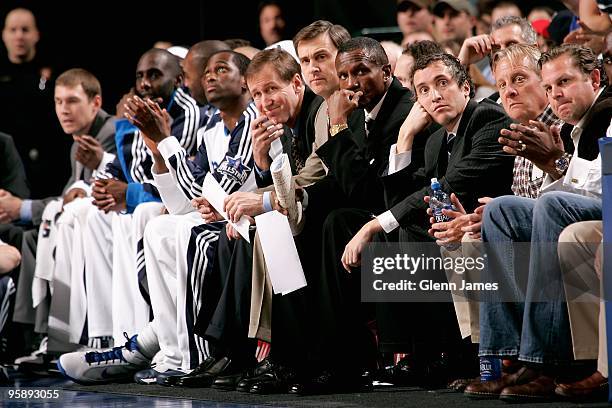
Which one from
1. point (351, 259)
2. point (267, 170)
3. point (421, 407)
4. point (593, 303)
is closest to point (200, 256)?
point (267, 170)

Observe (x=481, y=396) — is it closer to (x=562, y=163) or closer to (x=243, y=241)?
(x=562, y=163)

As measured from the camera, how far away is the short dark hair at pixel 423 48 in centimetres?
444

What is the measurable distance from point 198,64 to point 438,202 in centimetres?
201

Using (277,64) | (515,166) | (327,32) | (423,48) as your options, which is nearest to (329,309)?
(515,166)

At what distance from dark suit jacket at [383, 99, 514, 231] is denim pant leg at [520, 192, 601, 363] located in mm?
543

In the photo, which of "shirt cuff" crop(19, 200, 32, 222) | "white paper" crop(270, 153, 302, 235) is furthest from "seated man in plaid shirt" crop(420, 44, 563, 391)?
"shirt cuff" crop(19, 200, 32, 222)

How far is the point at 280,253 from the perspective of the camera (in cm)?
404

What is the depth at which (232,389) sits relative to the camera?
4258 millimetres

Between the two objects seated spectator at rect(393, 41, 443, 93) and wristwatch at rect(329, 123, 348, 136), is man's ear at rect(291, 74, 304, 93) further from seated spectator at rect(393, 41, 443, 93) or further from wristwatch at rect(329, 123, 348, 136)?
seated spectator at rect(393, 41, 443, 93)

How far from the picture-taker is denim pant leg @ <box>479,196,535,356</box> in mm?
3434

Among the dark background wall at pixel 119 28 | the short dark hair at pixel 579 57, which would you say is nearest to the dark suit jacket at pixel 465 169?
the short dark hair at pixel 579 57

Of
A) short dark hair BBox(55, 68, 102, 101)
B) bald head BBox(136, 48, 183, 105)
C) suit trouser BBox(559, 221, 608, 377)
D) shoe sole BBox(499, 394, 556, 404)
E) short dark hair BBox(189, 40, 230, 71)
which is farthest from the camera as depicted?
short dark hair BBox(55, 68, 102, 101)

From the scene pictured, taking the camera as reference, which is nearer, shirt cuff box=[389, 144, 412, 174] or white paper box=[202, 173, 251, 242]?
shirt cuff box=[389, 144, 412, 174]

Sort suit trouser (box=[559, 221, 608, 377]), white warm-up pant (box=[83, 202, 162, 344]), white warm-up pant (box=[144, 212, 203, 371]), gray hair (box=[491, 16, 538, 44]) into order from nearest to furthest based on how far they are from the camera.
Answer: suit trouser (box=[559, 221, 608, 377]) → white warm-up pant (box=[144, 212, 203, 371]) → gray hair (box=[491, 16, 538, 44]) → white warm-up pant (box=[83, 202, 162, 344])
